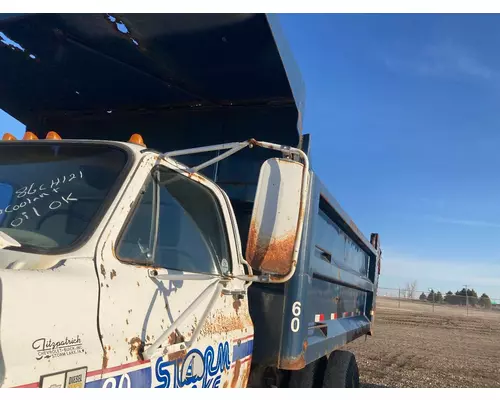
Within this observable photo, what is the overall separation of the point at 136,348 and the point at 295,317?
1504mm

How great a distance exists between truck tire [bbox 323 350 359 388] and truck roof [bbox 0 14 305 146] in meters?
1.94

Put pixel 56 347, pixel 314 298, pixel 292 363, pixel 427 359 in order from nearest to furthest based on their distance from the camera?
pixel 56 347 → pixel 292 363 → pixel 314 298 → pixel 427 359

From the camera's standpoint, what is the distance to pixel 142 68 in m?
3.75

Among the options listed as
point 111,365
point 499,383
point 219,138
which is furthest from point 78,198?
point 499,383

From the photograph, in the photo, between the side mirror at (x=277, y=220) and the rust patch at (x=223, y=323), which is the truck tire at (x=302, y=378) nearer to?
the rust patch at (x=223, y=323)

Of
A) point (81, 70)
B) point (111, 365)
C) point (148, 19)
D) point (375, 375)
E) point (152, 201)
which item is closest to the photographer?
point (111, 365)

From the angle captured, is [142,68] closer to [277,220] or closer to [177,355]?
[277,220]

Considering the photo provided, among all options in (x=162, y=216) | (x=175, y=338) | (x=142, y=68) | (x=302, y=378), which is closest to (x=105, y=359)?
(x=175, y=338)

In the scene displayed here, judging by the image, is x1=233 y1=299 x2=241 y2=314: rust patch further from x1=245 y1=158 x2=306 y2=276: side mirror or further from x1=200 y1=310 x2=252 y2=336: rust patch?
x1=245 y1=158 x2=306 y2=276: side mirror

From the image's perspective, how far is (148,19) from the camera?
306 centimetres

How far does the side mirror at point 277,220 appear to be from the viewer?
233 cm

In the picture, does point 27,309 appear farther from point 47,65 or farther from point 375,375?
point 375,375

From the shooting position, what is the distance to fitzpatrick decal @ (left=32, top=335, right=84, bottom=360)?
1.43 metres

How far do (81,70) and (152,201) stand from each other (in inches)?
85.1
